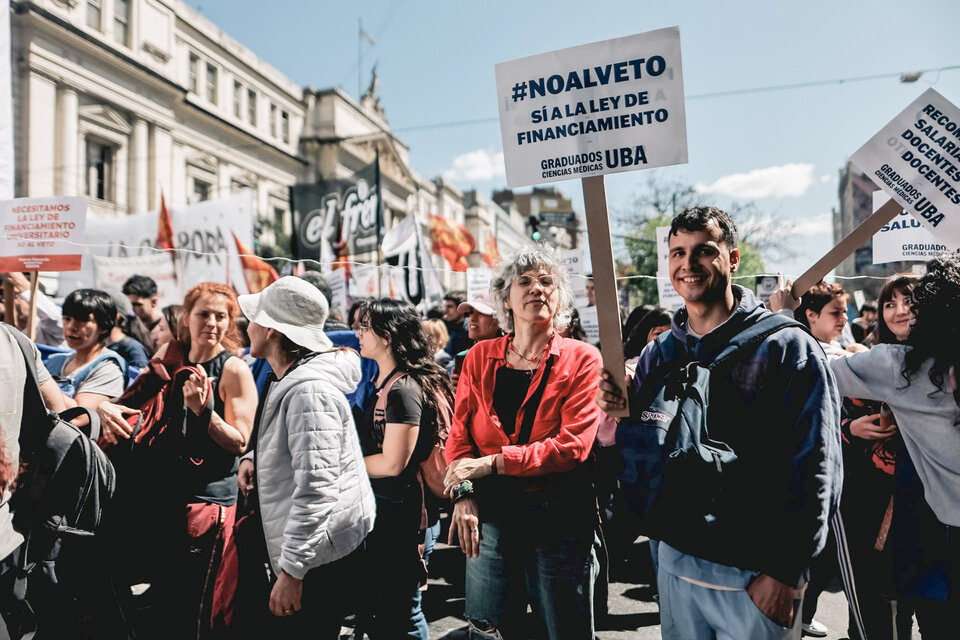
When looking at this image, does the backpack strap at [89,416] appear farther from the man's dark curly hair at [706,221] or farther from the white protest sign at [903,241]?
the white protest sign at [903,241]

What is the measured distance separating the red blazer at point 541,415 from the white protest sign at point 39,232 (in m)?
3.53

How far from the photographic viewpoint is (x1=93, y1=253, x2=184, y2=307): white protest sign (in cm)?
905

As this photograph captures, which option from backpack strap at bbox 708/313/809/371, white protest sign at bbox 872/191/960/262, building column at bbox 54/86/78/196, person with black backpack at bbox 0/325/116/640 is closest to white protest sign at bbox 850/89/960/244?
backpack strap at bbox 708/313/809/371

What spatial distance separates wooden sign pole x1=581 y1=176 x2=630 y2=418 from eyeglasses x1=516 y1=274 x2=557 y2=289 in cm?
56

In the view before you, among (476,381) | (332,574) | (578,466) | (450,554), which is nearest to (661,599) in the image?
(578,466)

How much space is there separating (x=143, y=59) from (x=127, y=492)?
28172mm

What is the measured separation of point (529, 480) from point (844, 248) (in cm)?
151

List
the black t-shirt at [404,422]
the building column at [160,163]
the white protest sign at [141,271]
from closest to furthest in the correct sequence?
1. the black t-shirt at [404,422]
2. the white protest sign at [141,271]
3. the building column at [160,163]

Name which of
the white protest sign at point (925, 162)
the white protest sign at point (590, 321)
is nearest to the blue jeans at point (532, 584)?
the white protest sign at point (925, 162)

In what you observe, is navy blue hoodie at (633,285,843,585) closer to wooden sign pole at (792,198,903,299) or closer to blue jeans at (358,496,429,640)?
wooden sign pole at (792,198,903,299)

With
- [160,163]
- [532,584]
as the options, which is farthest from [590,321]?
[160,163]

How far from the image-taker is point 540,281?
251 centimetres

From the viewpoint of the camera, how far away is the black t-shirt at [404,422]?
2787mm

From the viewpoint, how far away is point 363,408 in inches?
122
